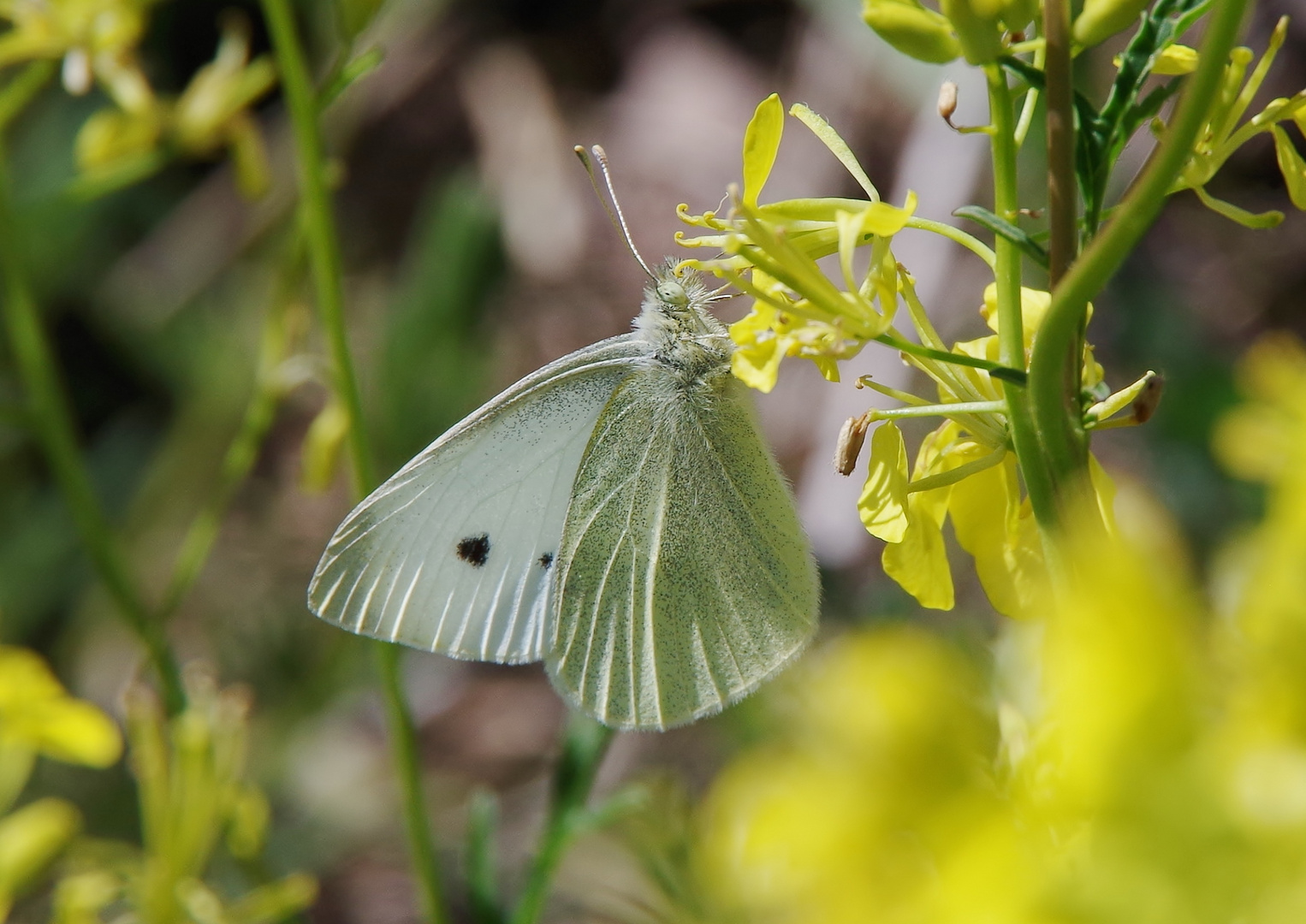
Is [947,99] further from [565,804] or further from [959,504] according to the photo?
[565,804]

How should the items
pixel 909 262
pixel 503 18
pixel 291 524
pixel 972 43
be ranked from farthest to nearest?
pixel 503 18
pixel 291 524
pixel 909 262
pixel 972 43

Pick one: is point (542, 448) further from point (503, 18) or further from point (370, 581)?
point (503, 18)

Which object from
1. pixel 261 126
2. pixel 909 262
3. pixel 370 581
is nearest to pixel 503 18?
pixel 261 126

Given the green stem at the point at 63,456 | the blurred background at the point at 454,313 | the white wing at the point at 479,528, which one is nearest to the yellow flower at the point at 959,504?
the white wing at the point at 479,528

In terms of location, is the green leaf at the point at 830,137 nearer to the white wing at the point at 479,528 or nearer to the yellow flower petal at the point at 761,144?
the yellow flower petal at the point at 761,144

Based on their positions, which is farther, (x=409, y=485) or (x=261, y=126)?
(x=261, y=126)
